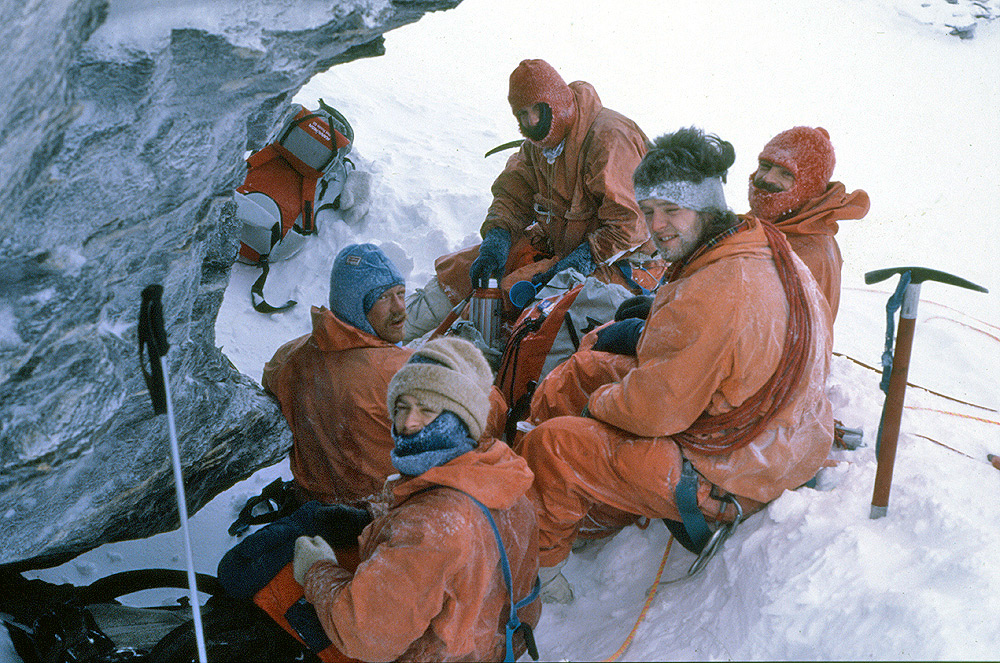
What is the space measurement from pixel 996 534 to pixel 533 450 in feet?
5.16

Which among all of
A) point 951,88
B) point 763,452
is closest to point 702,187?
point 763,452

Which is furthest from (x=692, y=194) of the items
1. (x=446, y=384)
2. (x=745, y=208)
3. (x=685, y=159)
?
(x=745, y=208)

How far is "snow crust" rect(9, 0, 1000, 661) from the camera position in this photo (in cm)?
211

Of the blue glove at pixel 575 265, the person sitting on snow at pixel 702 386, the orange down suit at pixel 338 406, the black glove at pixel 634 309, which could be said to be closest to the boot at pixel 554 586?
the person sitting on snow at pixel 702 386

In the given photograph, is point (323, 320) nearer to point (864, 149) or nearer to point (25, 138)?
point (25, 138)

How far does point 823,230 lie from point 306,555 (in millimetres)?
2746

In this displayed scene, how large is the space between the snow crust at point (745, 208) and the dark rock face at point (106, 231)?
16 centimetres

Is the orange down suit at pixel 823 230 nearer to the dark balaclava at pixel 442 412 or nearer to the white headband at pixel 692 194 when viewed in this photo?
the white headband at pixel 692 194

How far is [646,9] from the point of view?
16.5 meters

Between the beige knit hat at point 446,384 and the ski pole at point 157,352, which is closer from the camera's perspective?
the beige knit hat at point 446,384

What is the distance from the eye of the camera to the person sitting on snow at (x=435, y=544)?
1.90 m

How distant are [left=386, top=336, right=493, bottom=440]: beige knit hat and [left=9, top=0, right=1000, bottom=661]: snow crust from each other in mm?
940

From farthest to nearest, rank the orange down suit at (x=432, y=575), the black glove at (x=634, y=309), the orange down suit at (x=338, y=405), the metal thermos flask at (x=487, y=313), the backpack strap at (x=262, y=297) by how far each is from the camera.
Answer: the backpack strap at (x=262, y=297)
the metal thermos flask at (x=487, y=313)
the black glove at (x=634, y=309)
the orange down suit at (x=338, y=405)
the orange down suit at (x=432, y=575)

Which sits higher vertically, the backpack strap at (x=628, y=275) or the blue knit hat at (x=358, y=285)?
the blue knit hat at (x=358, y=285)
